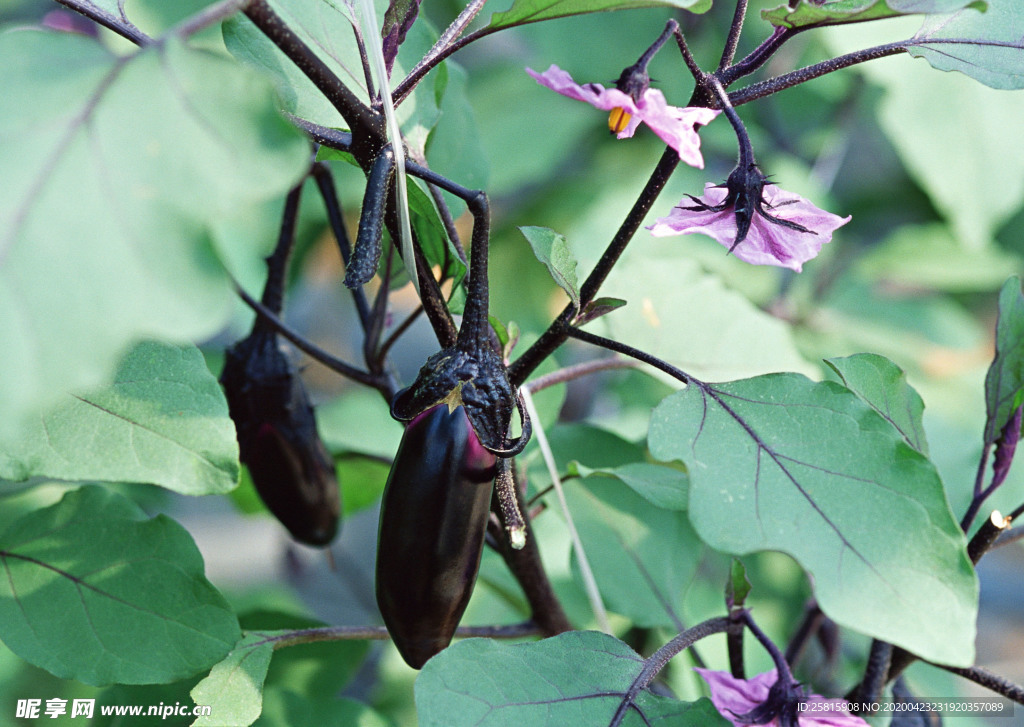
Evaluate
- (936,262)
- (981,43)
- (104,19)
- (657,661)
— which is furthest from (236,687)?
(936,262)

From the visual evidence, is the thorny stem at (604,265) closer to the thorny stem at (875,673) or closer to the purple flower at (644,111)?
the purple flower at (644,111)

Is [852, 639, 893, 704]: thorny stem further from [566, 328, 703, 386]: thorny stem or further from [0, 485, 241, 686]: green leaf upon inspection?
[0, 485, 241, 686]: green leaf

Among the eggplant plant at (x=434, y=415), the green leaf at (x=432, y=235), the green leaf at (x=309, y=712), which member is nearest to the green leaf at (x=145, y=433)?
the eggplant plant at (x=434, y=415)

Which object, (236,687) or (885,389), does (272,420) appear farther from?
(885,389)

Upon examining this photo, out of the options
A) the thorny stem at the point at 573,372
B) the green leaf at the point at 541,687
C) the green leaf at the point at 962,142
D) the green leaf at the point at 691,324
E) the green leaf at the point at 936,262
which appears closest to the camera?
the green leaf at the point at 541,687

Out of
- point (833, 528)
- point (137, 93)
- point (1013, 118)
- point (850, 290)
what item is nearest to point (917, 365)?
point (850, 290)

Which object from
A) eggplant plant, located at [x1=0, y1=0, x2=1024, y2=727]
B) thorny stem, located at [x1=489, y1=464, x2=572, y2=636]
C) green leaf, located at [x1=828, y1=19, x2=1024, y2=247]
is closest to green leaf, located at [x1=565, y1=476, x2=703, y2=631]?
eggplant plant, located at [x1=0, y1=0, x2=1024, y2=727]
